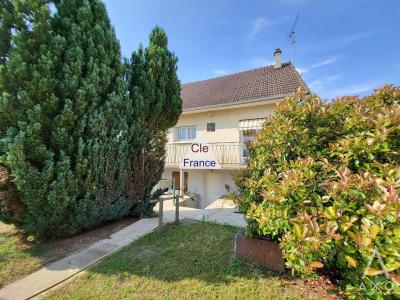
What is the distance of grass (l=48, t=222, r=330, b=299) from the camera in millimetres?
3539

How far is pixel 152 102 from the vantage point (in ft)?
25.5

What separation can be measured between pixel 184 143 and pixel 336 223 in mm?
13336

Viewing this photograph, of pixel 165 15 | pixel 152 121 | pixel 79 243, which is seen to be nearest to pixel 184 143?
pixel 152 121

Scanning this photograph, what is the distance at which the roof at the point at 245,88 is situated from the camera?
12945 mm

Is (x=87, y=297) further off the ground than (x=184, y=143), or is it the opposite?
(x=184, y=143)

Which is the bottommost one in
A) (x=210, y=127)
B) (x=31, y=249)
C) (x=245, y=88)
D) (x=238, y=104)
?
(x=31, y=249)

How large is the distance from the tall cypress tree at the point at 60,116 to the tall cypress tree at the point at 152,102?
0.93m

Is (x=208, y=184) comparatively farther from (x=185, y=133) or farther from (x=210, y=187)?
(x=185, y=133)

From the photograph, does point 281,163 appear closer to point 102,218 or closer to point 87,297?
point 87,297

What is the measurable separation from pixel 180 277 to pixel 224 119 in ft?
37.6

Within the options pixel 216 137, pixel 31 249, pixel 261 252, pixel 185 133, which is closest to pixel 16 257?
pixel 31 249

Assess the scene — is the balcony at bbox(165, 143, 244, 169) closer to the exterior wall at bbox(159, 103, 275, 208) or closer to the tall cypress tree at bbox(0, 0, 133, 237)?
the exterior wall at bbox(159, 103, 275, 208)

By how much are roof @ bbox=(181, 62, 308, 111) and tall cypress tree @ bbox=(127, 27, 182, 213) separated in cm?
601

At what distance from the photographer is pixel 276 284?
3.65m
